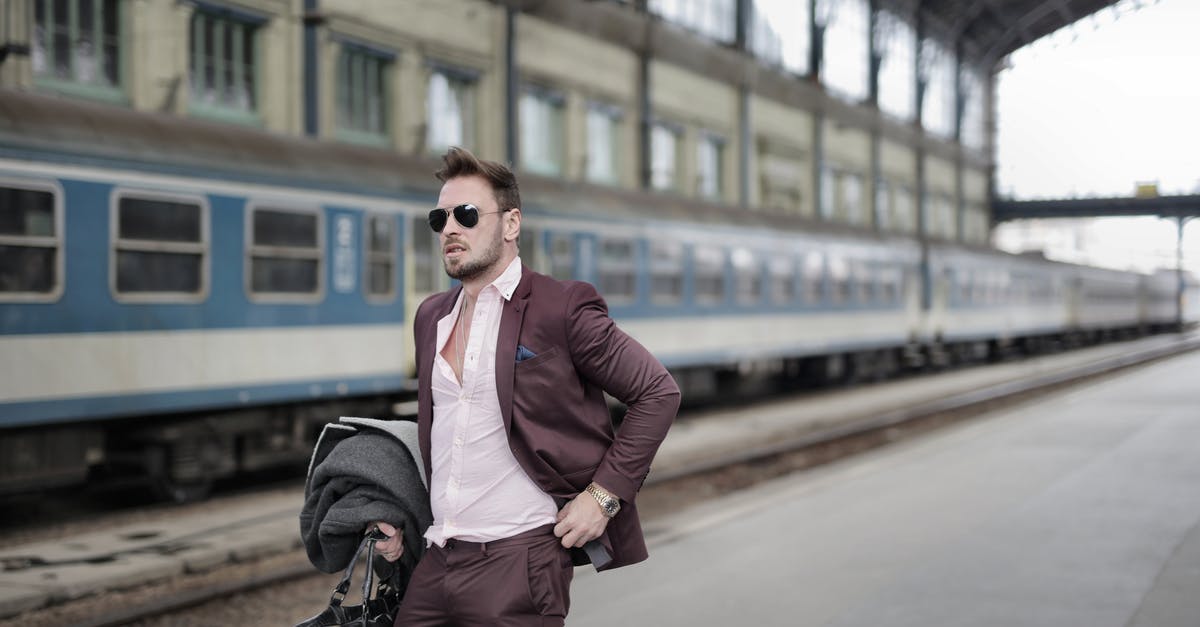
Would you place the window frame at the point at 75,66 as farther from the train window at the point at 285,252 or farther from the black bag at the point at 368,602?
the black bag at the point at 368,602

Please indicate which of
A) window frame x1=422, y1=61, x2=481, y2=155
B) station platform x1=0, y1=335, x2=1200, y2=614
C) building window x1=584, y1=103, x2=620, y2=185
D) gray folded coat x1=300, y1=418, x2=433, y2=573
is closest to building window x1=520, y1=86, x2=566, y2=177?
building window x1=584, y1=103, x2=620, y2=185

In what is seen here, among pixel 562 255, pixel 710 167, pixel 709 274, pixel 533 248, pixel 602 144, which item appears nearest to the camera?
pixel 533 248

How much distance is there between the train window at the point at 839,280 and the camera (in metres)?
23.9

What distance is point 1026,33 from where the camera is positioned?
5341 centimetres

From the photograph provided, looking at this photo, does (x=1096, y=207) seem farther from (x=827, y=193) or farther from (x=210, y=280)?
(x=210, y=280)

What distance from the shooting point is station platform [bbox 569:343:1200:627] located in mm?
5883

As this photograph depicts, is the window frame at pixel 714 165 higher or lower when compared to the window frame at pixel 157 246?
higher

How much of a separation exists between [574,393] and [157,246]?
8.25 m

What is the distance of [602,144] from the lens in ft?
90.6

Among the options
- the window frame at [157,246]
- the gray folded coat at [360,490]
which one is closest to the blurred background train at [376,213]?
the window frame at [157,246]

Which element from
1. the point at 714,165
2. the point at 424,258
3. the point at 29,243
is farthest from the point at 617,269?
the point at 714,165

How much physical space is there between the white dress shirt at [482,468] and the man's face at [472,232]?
0.09 m

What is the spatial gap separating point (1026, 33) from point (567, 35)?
3445cm

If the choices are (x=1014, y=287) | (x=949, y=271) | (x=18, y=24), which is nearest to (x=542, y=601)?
(x=18, y=24)
